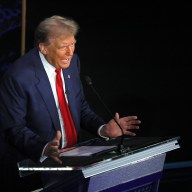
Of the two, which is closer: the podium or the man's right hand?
the podium

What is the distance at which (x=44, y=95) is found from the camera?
2.59 meters

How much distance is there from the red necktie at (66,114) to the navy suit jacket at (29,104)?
1.2 inches

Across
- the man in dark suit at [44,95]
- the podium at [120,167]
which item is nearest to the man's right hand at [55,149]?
the podium at [120,167]

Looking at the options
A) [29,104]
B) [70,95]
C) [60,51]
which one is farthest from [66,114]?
[60,51]

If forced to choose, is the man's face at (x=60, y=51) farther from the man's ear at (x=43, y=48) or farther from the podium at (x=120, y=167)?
the podium at (x=120, y=167)

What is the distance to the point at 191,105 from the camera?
4836mm

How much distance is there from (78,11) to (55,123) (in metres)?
1.72

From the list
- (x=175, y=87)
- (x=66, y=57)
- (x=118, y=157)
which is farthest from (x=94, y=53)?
(x=118, y=157)

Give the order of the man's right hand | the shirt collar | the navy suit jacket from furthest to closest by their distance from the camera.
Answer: the shirt collar, the navy suit jacket, the man's right hand

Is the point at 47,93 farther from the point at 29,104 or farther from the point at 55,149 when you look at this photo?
the point at 55,149

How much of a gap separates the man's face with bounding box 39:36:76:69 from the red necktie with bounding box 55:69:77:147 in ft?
0.16

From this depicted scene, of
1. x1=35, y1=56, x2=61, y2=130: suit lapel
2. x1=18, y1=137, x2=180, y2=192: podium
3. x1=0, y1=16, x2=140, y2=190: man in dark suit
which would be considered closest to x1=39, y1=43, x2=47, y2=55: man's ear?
x1=0, y1=16, x2=140, y2=190: man in dark suit

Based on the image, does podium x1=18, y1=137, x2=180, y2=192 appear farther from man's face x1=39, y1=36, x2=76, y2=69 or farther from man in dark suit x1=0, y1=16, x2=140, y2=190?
man's face x1=39, y1=36, x2=76, y2=69

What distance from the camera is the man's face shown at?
2629 millimetres
